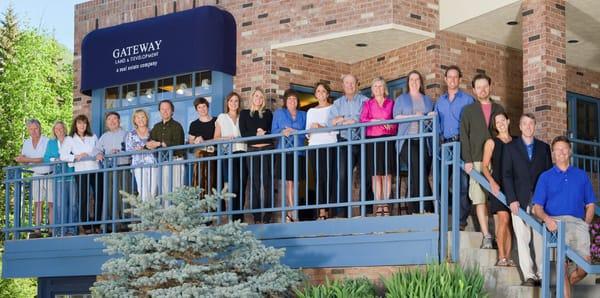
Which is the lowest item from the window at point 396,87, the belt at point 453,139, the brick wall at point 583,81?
the belt at point 453,139

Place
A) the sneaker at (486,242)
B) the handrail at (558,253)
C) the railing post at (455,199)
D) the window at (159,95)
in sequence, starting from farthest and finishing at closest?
the window at (159,95), the sneaker at (486,242), the railing post at (455,199), the handrail at (558,253)

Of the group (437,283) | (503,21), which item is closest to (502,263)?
(437,283)

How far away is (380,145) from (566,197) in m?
2.32

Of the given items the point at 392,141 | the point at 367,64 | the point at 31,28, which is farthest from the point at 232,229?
the point at 31,28

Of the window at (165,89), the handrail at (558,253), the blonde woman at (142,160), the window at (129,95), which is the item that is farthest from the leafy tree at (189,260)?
the window at (129,95)

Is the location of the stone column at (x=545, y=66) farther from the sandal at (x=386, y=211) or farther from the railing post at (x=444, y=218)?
the railing post at (x=444, y=218)

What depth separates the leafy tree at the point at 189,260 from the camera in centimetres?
1130

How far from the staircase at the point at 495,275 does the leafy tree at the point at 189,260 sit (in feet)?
6.09

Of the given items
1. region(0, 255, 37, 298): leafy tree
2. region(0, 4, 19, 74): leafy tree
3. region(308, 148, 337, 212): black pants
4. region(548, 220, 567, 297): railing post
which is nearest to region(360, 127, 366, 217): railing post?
region(308, 148, 337, 212): black pants

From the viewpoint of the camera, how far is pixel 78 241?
48.2ft

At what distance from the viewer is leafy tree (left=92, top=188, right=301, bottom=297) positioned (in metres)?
11.3

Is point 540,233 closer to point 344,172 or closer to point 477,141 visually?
point 477,141

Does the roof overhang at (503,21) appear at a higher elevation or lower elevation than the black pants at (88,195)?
higher

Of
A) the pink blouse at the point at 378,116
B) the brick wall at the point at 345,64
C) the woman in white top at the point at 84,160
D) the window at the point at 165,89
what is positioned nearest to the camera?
the pink blouse at the point at 378,116
